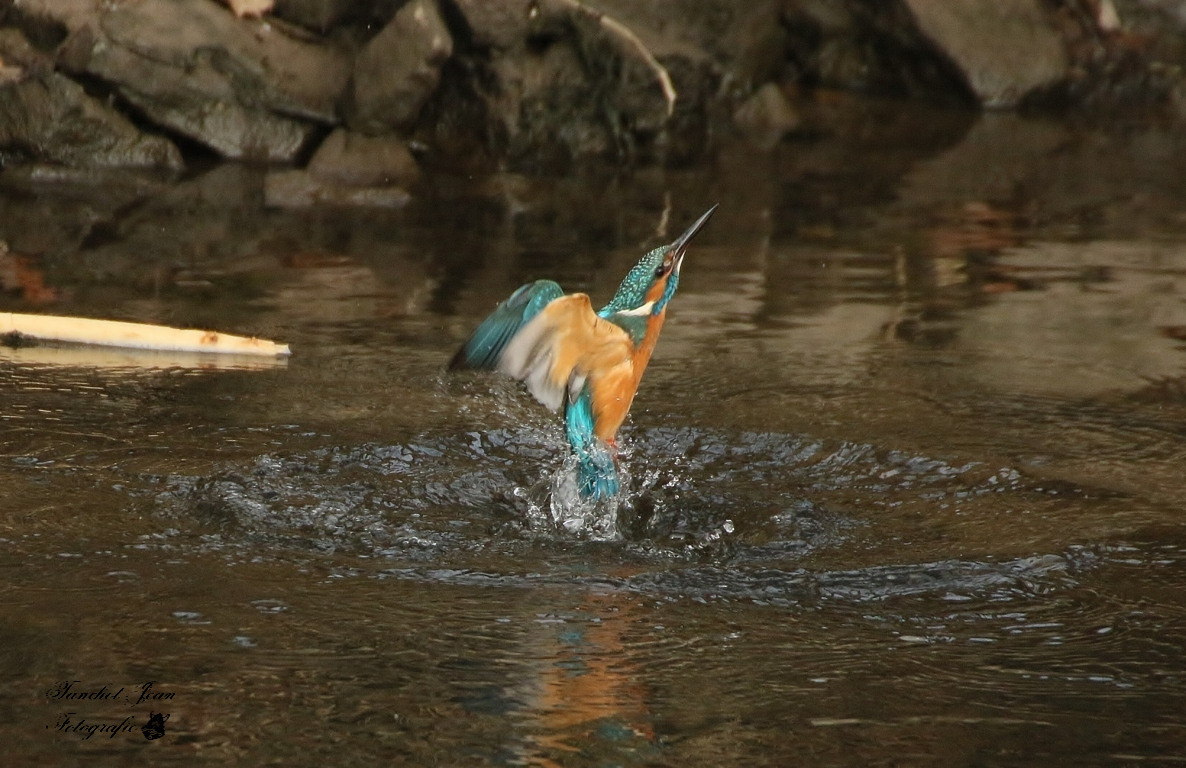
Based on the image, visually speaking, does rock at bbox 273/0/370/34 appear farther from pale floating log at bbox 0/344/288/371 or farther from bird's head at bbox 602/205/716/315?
bird's head at bbox 602/205/716/315

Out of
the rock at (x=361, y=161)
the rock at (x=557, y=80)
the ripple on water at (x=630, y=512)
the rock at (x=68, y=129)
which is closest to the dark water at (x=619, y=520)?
the ripple on water at (x=630, y=512)

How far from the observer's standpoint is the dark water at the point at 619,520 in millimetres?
3184

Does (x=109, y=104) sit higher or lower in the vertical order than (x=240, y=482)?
higher

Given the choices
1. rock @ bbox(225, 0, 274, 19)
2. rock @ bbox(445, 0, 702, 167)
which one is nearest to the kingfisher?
rock @ bbox(445, 0, 702, 167)

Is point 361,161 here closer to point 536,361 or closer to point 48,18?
point 48,18

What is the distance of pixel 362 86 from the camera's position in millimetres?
9992

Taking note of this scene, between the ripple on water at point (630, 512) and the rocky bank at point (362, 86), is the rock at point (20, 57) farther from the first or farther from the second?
the ripple on water at point (630, 512)

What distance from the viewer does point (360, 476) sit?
459 cm

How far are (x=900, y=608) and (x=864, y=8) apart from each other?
9.60m

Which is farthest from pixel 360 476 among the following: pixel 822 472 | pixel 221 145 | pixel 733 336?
pixel 221 145

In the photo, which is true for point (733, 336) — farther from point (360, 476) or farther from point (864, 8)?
point (864, 8)

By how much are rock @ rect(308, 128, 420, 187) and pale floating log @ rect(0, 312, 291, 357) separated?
3.77 metres

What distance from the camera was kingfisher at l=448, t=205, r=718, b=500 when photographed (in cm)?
410

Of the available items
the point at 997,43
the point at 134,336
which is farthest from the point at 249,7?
the point at 997,43
